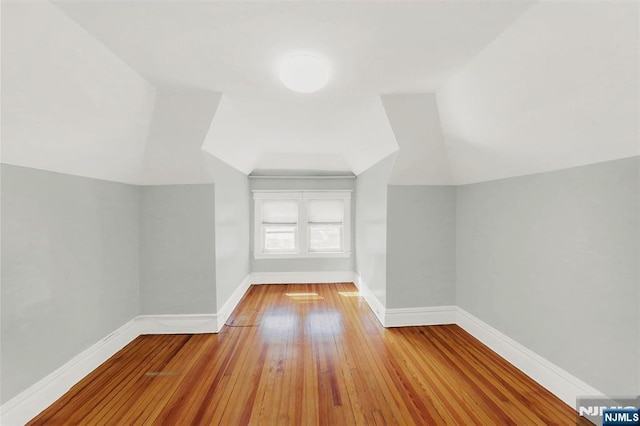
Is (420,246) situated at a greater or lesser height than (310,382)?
greater

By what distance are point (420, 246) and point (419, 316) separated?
880 mm

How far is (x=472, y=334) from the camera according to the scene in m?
3.12

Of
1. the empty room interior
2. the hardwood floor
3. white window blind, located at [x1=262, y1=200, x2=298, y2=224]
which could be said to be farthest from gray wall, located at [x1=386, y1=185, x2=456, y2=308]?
white window blind, located at [x1=262, y1=200, x2=298, y2=224]

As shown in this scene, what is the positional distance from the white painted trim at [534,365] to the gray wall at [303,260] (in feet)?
8.67

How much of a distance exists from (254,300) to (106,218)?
2394 millimetres

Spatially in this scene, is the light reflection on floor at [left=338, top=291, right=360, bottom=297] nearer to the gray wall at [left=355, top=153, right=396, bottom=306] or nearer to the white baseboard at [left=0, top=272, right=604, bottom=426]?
the white baseboard at [left=0, top=272, right=604, bottom=426]

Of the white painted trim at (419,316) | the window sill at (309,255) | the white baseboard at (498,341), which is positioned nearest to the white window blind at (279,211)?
the window sill at (309,255)

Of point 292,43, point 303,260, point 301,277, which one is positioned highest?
point 292,43

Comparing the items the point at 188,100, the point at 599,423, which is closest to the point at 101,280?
the point at 188,100

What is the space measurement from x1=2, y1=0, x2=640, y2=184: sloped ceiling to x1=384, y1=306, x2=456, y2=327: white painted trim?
171cm

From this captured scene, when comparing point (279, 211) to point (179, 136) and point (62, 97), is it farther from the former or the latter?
point (62, 97)

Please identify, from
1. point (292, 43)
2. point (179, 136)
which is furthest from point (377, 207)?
point (179, 136)

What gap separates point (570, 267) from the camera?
6.64 feet

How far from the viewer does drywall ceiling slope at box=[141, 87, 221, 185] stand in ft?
8.37
